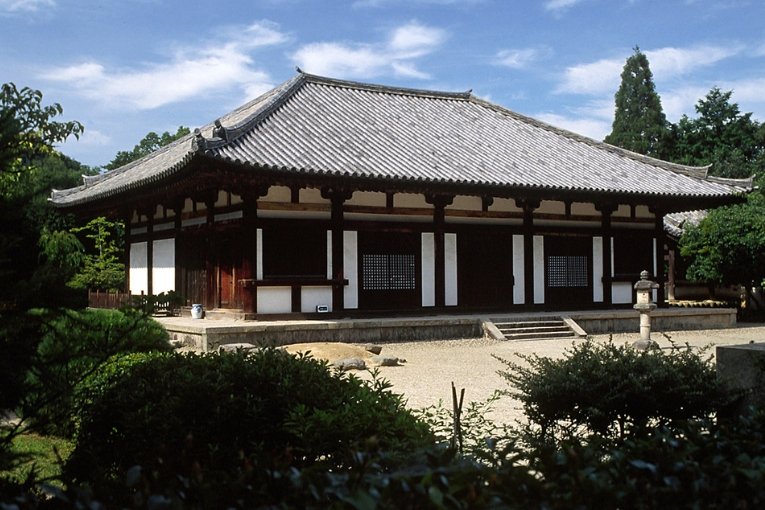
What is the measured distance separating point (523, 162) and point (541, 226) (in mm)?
1791

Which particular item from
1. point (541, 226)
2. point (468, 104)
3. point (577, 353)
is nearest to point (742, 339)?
point (541, 226)

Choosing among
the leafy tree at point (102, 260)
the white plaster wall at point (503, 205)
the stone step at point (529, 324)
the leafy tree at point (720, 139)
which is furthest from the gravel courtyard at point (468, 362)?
the leafy tree at point (720, 139)

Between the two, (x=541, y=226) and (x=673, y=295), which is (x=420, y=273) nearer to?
(x=541, y=226)

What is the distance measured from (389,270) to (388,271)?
0.11ft

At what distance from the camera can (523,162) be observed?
19469 mm

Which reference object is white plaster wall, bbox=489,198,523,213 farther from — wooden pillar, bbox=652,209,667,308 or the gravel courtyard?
wooden pillar, bbox=652,209,667,308

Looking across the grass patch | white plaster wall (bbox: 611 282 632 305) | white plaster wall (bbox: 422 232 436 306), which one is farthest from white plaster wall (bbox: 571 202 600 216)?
the grass patch

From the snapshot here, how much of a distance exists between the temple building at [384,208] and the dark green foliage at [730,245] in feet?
6.14

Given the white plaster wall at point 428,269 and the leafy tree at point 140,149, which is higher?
the leafy tree at point 140,149

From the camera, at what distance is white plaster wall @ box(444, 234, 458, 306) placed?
1797cm

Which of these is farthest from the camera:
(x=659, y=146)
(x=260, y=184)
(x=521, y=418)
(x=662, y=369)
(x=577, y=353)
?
(x=659, y=146)

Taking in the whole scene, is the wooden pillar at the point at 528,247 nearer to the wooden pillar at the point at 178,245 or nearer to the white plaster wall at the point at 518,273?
the white plaster wall at the point at 518,273

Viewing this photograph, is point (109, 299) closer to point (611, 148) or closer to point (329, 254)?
point (329, 254)

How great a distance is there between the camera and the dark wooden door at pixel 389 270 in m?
17.0
